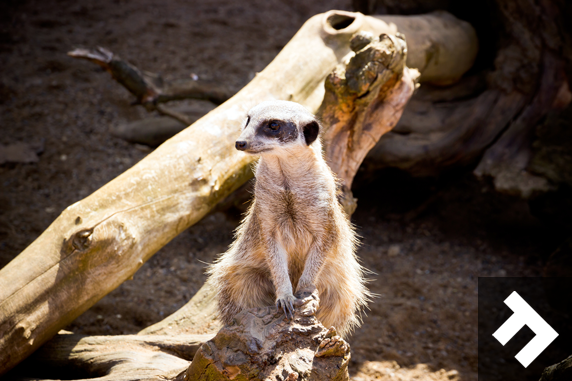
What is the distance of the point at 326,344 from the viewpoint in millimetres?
1847

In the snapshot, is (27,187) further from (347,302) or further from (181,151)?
Result: (347,302)

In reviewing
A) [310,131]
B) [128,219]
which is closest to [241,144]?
[310,131]

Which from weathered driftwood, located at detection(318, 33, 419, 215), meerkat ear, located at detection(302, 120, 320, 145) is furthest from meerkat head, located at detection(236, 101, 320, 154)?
weathered driftwood, located at detection(318, 33, 419, 215)

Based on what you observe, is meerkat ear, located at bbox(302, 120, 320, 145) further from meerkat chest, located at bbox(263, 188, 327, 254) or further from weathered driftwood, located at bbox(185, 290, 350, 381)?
weathered driftwood, located at bbox(185, 290, 350, 381)

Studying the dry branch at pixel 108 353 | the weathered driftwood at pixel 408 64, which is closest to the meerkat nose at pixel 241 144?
the dry branch at pixel 108 353

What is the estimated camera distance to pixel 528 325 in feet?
12.2

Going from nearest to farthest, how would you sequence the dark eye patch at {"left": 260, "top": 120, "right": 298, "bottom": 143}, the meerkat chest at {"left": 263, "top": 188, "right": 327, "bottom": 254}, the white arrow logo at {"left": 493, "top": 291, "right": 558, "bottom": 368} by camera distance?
the dark eye patch at {"left": 260, "top": 120, "right": 298, "bottom": 143}
the meerkat chest at {"left": 263, "top": 188, "right": 327, "bottom": 254}
the white arrow logo at {"left": 493, "top": 291, "right": 558, "bottom": 368}

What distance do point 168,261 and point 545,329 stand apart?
3.12 metres

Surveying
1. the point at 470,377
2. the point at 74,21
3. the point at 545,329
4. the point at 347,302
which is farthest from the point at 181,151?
A: the point at 74,21

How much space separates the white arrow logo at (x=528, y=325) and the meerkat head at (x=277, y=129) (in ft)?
7.66

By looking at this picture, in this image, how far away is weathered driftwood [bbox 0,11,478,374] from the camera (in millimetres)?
2520

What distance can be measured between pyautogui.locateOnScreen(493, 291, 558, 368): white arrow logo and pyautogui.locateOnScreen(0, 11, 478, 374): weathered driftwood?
7.00 ft

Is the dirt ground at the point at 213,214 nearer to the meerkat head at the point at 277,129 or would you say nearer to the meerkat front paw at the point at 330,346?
the meerkat front paw at the point at 330,346

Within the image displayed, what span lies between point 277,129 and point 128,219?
108 cm
